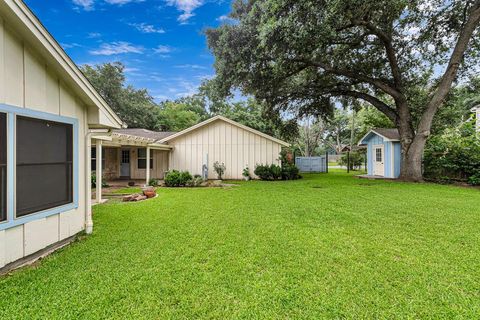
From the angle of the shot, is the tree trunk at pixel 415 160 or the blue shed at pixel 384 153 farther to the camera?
the blue shed at pixel 384 153

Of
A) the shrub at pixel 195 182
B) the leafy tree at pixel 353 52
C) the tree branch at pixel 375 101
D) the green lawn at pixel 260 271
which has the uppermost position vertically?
the leafy tree at pixel 353 52

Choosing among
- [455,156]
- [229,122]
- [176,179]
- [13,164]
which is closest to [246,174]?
[229,122]

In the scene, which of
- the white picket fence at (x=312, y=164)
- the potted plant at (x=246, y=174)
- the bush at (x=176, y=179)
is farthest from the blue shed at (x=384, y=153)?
the bush at (x=176, y=179)

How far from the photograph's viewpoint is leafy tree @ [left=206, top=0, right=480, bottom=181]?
9305 mm

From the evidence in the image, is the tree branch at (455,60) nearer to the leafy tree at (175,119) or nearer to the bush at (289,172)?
the bush at (289,172)

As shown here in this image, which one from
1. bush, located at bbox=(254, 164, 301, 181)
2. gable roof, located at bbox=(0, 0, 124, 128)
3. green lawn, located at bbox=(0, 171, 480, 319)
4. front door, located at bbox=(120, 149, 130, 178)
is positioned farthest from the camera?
front door, located at bbox=(120, 149, 130, 178)

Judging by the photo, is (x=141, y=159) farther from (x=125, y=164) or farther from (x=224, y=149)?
(x=224, y=149)

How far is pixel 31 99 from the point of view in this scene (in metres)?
→ 3.27

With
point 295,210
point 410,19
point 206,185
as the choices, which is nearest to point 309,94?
point 410,19

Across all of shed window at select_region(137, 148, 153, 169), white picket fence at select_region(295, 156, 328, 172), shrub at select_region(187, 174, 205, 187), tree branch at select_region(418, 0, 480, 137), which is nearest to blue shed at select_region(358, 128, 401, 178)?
tree branch at select_region(418, 0, 480, 137)

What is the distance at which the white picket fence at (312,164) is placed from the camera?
21266 mm

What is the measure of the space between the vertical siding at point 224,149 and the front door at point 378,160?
22.0 ft

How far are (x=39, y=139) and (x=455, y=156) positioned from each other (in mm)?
15612

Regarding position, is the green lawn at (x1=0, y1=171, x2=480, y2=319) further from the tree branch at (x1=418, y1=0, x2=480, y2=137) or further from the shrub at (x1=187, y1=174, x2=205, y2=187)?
the tree branch at (x1=418, y1=0, x2=480, y2=137)
